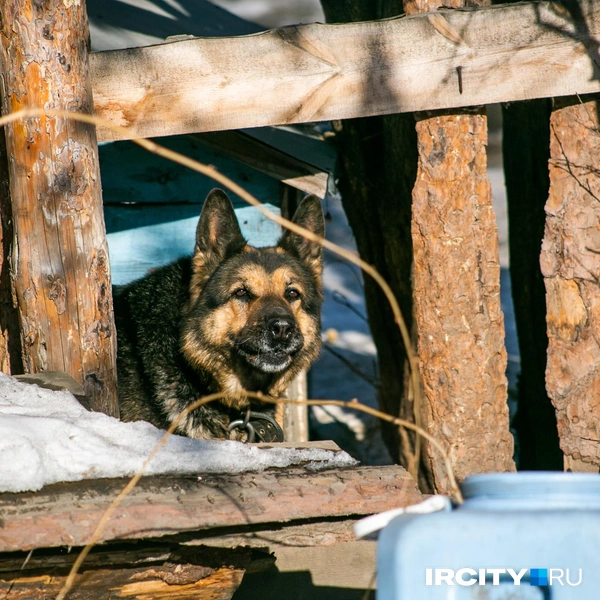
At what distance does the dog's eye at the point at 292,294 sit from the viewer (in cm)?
474

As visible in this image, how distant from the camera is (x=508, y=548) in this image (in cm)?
155

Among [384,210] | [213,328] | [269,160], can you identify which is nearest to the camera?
[213,328]

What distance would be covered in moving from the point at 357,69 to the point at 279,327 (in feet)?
4.83

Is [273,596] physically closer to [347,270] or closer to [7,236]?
[7,236]

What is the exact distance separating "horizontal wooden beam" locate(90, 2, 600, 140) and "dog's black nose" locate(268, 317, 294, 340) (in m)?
1.18

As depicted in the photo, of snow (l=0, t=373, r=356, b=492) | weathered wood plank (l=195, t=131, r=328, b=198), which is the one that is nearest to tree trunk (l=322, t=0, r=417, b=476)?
weathered wood plank (l=195, t=131, r=328, b=198)

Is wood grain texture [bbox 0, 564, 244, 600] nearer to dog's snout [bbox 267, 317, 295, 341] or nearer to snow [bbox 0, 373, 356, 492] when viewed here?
snow [bbox 0, 373, 356, 492]

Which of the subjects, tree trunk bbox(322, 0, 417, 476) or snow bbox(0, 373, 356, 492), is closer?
snow bbox(0, 373, 356, 492)

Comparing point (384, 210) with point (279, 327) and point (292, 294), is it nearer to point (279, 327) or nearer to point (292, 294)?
point (292, 294)

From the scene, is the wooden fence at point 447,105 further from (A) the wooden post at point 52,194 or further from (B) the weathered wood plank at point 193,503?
(B) the weathered wood plank at point 193,503

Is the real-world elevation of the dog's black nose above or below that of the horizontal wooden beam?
below

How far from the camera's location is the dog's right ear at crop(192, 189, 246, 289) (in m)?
4.59

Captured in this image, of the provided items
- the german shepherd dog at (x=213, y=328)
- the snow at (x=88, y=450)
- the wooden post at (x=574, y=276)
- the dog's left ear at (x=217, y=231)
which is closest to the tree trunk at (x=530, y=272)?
the wooden post at (x=574, y=276)

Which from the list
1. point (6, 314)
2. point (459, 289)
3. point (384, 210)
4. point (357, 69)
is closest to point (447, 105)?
point (357, 69)
